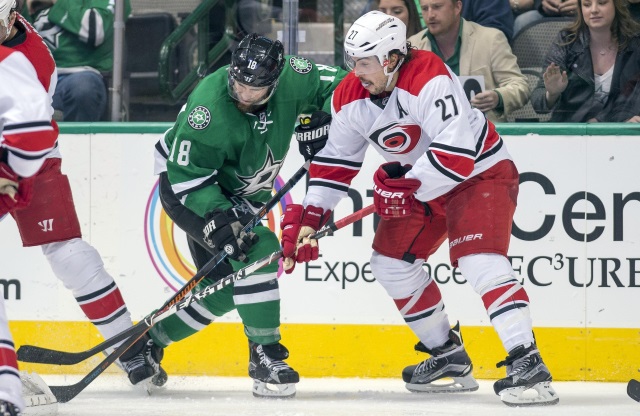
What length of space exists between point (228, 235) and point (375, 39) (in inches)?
31.0

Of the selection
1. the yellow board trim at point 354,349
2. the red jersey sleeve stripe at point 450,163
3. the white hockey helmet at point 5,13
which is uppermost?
the white hockey helmet at point 5,13

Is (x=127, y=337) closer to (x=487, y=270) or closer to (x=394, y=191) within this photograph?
(x=394, y=191)

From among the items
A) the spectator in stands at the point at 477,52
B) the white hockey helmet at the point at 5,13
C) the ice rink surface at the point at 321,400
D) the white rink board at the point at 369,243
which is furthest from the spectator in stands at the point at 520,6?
the white hockey helmet at the point at 5,13

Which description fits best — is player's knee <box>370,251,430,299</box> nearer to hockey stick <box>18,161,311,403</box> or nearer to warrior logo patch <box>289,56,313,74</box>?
hockey stick <box>18,161,311,403</box>

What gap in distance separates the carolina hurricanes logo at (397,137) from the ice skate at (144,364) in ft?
Result: 3.70

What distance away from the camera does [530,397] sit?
3.49 metres

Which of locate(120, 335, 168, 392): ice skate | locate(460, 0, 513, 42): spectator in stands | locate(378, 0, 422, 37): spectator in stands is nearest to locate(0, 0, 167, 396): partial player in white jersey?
locate(120, 335, 168, 392): ice skate

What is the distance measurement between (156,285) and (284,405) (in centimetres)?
97

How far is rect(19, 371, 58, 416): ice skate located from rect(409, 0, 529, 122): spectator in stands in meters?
1.93

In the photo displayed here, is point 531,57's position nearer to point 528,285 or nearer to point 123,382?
point 528,285

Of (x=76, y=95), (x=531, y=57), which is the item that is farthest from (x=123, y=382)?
(x=531, y=57)

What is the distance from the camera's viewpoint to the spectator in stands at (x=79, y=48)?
4504 mm

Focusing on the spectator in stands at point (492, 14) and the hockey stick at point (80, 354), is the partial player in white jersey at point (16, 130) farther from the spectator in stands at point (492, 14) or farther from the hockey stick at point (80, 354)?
the spectator in stands at point (492, 14)

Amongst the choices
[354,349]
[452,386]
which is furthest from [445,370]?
[354,349]
